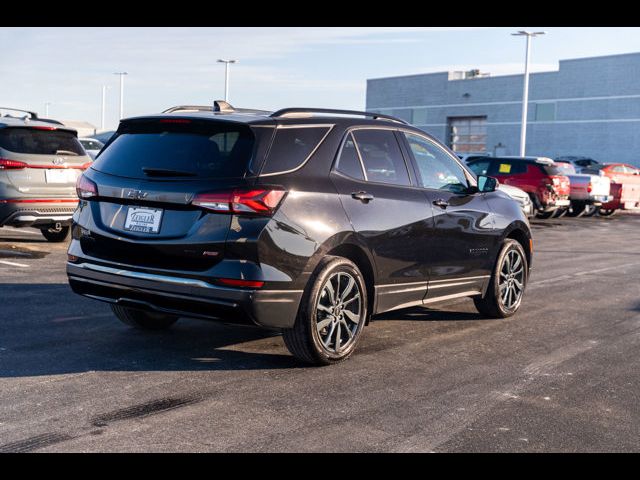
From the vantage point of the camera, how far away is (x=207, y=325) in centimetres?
741

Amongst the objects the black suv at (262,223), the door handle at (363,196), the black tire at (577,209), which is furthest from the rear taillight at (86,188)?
the black tire at (577,209)

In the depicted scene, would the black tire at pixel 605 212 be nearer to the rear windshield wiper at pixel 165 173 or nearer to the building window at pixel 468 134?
the rear windshield wiper at pixel 165 173

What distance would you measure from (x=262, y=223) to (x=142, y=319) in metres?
1.99

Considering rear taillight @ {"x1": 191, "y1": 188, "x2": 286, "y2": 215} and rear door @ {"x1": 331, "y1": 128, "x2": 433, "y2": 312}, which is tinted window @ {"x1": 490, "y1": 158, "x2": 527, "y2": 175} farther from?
rear taillight @ {"x1": 191, "y1": 188, "x2": 286, "y2": 215}

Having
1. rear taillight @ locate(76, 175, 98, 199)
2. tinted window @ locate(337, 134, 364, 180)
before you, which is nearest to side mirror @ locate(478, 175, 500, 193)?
tinted window @ locate(337, 134, 364, 180)

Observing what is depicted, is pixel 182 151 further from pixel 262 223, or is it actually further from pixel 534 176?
pixel 534 176

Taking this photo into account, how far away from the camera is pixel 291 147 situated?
5977 mm

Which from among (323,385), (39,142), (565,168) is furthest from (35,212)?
(565,168)

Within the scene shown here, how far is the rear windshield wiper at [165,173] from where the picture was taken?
575cm

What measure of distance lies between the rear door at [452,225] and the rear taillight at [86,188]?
2473mm
